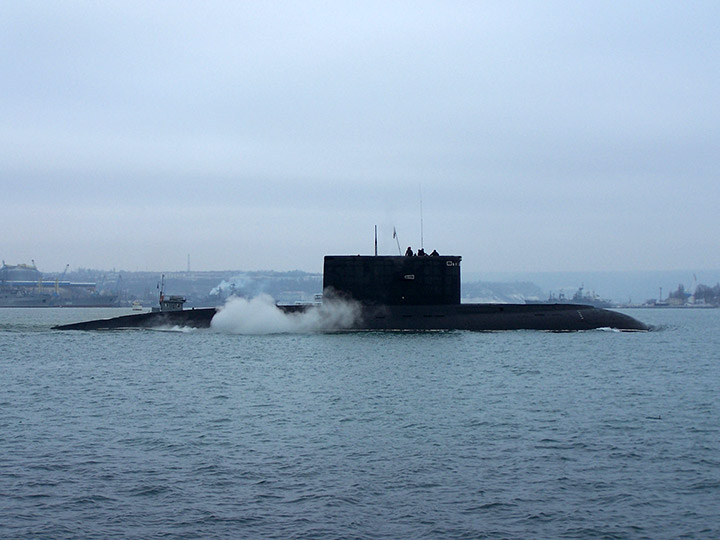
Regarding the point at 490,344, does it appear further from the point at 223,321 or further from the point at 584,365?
the point at 223,321

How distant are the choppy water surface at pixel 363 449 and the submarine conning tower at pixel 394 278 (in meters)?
9.24

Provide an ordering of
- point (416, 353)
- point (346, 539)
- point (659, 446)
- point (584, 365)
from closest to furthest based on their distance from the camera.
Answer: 1. point (346, 539)
2. point (659, 446)
3. point (584, 365)
4. point (416, 353)

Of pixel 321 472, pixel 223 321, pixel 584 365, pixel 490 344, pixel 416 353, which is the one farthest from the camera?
pixel 223 321

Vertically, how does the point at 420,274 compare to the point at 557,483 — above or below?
above

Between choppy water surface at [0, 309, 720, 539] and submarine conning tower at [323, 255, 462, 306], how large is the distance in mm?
9237

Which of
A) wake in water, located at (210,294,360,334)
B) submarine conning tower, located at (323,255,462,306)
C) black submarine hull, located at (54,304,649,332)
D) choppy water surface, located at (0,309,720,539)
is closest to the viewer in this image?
choppy water surface, located at (0,309,720,539)

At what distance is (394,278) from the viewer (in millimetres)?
42125

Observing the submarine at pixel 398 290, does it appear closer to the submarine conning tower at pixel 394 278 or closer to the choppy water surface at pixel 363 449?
the submarine conning tower at pixel 394 278

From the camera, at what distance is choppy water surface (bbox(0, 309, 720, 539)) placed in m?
12.2

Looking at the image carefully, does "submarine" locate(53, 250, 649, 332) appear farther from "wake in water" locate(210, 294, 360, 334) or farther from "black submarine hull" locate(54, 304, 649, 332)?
"wake in water" locate(210, 294, 360, 334)

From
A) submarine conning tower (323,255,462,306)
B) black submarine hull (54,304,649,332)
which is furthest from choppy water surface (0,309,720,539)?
submarine conning tower (323,255,462,306)

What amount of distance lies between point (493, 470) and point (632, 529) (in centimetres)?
354

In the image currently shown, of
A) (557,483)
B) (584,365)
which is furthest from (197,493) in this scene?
(584,365)

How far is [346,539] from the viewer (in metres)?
11.4
